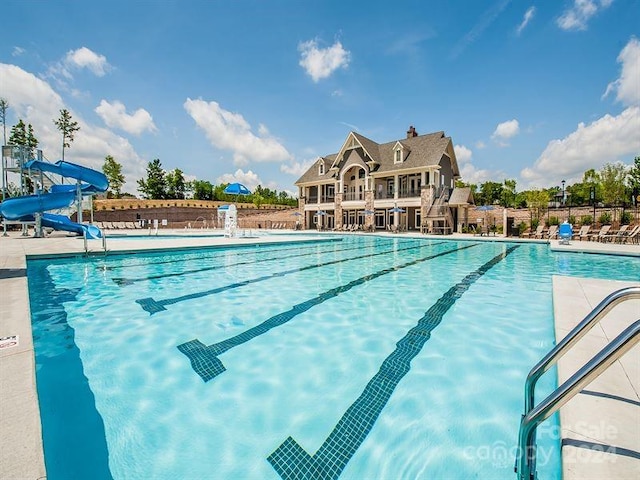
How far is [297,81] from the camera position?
1975 centimetres

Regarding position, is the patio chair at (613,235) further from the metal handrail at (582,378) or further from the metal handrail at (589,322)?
the metal handrail at (582,378)

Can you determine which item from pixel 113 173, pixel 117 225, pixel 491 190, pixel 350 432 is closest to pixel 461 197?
pixel 350 432

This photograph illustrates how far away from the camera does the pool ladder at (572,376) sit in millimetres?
1136

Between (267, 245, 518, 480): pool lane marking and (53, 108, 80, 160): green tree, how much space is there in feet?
188

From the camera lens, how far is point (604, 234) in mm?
16672

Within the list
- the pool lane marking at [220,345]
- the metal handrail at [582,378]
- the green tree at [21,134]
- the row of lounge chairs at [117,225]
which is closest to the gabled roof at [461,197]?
the pool lane marking at [220,345]

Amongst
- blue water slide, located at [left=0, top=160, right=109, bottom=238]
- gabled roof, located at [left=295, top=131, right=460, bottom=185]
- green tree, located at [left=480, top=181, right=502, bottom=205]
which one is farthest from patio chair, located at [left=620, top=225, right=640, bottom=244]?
green tree, located at [left=480, top=181, right=502, bottom=205]

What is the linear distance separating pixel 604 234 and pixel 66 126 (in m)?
62.2

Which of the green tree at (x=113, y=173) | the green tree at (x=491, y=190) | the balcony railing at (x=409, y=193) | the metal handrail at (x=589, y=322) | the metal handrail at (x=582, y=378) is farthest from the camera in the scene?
the green tree at (x=491, y=190)

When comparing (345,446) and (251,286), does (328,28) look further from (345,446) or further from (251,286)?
(345,446)

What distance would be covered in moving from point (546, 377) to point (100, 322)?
6215 mm

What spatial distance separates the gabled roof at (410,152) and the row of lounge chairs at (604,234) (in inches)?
410

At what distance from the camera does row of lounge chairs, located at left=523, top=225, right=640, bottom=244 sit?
15.4 meters

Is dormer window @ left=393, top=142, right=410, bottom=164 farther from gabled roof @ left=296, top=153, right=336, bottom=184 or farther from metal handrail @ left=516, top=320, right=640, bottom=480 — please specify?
metal handrail @ left=516, top=320, right=640, bottom=480
